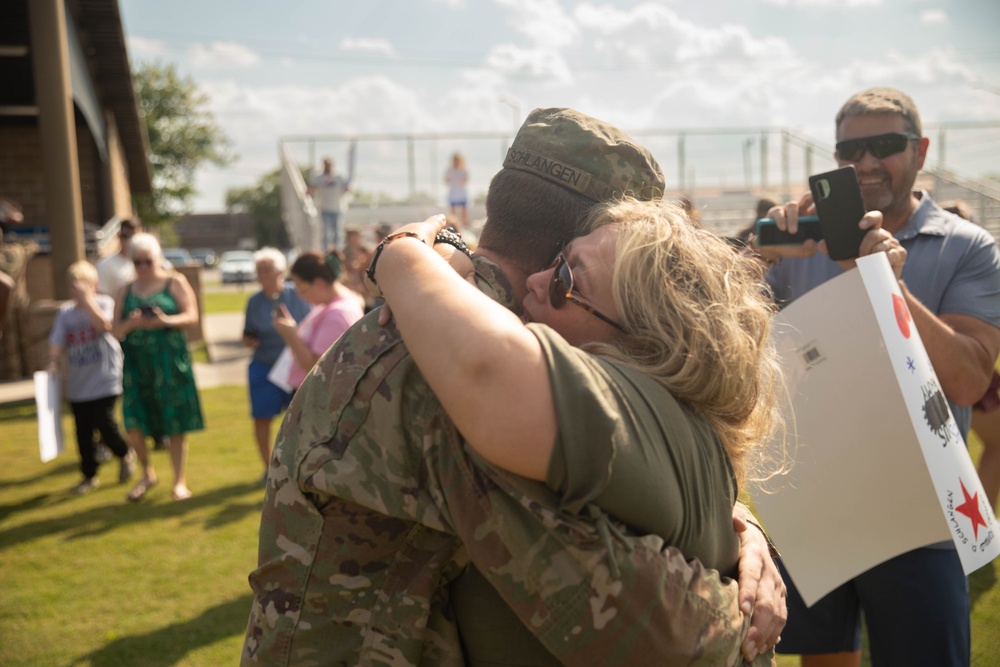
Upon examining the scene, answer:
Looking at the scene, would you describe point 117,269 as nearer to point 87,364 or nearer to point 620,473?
point 87,364

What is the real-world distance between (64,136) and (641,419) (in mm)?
12299

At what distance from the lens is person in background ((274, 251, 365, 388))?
19.8 ft

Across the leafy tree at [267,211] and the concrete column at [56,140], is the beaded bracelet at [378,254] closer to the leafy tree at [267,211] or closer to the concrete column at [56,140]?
the concrete column at [56,140]

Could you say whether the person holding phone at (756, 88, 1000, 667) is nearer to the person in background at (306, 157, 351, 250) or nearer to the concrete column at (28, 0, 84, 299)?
the concrete column at (28, 0, 84, 299)

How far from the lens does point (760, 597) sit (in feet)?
5.34

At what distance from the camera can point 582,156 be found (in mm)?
1751

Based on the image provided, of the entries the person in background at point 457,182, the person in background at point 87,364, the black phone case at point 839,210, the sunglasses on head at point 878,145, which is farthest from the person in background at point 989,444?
the person in background at point 457,182

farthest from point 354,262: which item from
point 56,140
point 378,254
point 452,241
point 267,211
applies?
point 267,211

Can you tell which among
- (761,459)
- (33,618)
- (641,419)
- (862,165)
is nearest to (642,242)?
(641,419)

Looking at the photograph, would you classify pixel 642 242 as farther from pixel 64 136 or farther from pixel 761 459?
pixel 64 136

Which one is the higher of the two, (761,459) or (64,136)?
(64,136)

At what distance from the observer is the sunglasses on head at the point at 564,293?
1552 mm

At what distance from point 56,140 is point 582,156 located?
11.9m

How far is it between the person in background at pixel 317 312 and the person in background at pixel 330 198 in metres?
12.6
